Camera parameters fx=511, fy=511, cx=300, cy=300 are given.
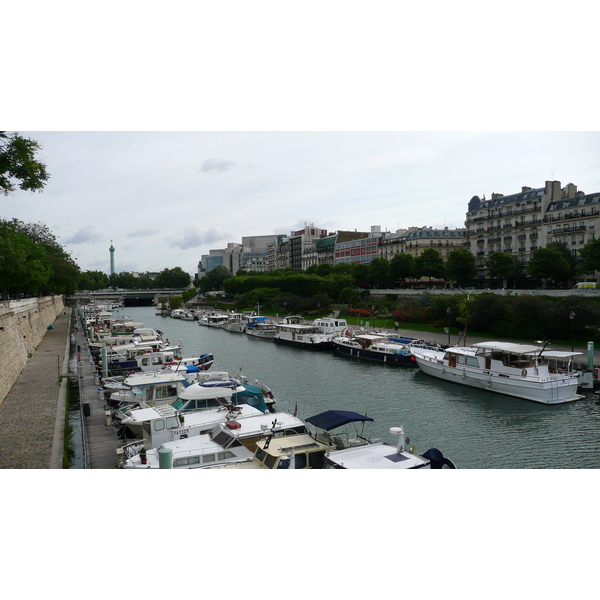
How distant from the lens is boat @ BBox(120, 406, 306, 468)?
1750cm

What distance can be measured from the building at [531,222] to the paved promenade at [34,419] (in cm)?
6863

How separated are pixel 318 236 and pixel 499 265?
96217 millimetres

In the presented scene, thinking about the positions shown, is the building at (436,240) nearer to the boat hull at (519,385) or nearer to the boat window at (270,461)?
the boat hull at (519,385)

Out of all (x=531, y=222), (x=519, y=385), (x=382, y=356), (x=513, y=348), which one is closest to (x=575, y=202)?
(x=531, y=222)

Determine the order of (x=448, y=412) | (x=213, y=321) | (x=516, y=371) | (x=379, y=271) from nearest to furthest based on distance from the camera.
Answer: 1. (x=448, y=412)
2. (x=516, y=371)
3. (x=213, y=321)
4. (x=379, y=271)

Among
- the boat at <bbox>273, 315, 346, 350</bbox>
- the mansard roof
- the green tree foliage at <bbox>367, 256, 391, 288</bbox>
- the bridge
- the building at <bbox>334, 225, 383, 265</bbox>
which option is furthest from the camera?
the bridge

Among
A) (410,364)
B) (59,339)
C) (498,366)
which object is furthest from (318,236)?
(498,366)

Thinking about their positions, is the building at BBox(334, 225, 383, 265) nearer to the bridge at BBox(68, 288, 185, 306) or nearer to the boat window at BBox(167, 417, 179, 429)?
the bridge at BBox(68, 288, 185, 306)

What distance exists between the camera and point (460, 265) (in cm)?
8212

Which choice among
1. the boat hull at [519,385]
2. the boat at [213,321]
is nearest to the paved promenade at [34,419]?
the boat hull at [519,385]

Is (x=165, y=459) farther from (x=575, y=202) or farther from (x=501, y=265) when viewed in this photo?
(x=575, y=202)

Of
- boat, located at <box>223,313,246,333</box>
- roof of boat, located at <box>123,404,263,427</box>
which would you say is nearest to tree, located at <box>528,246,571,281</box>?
boat, located at <box>223,313,246,333</box>

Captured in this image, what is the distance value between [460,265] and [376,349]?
42130mm

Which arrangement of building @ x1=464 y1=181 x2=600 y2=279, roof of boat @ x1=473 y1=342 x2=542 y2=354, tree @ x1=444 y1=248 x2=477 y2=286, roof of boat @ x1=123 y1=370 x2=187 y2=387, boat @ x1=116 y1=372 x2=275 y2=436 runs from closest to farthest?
boat @ x1=116 y1=372 x2=275 y2=436 < roof of boat @ x1=123 y1=370 x2=187 y2=387 < roof of boat @ x1=473 y1=342 x2=542 y2=354 < building @ x1=464 y1=181 x2=600 y2=279 < tree @ x1=444 y1=248 x2=477 y2=286
